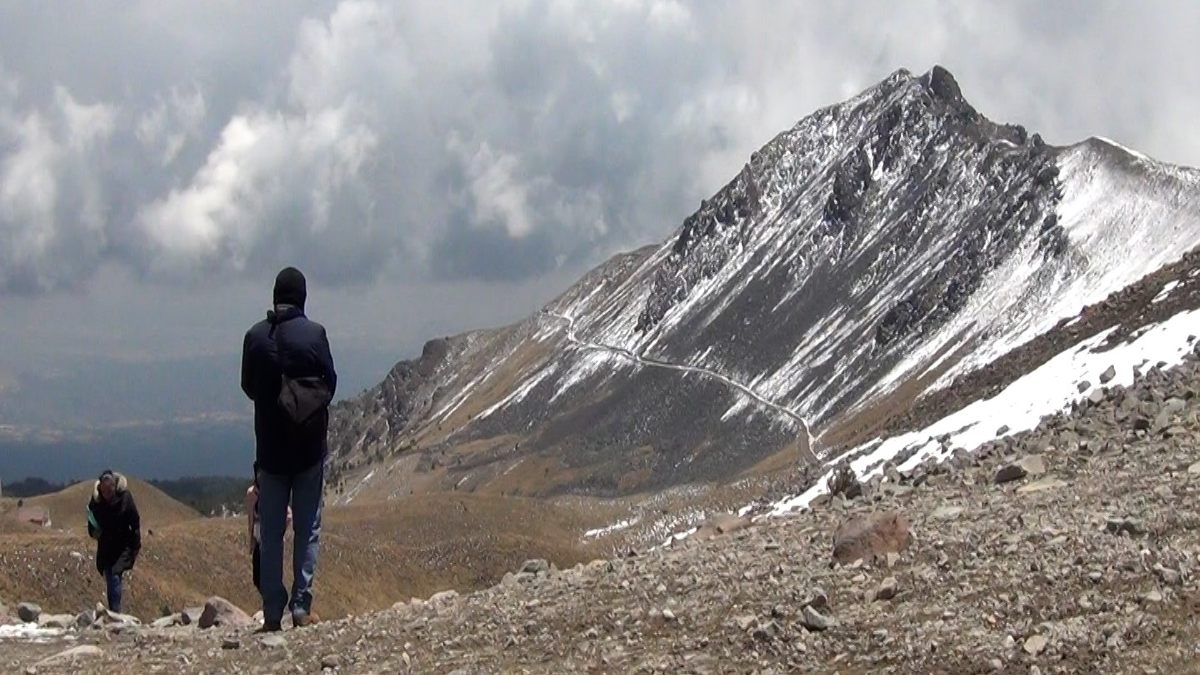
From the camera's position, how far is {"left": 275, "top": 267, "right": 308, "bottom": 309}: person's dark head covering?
1280cm

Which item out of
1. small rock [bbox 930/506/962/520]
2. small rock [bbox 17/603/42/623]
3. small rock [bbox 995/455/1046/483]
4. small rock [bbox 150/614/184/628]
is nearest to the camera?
small rock [bbox 930/506/962/520]

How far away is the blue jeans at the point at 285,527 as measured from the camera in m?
13.1

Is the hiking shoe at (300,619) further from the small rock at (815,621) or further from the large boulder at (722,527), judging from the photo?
the large boulder at (722,527)

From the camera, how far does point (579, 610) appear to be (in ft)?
40.3

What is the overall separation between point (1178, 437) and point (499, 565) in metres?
25.2

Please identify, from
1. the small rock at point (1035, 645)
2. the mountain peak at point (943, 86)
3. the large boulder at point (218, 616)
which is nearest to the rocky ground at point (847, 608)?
the small rock at point (1035, 645)

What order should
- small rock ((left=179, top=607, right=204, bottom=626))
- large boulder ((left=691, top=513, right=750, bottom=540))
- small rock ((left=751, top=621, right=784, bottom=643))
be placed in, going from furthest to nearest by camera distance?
large boulder ((left=691, top=513, right=750, bottom=540))
small rock ((left=179, top=607, right=204, bottom=626))
small rock ((left=751, top=621, right=784, bottom=643))

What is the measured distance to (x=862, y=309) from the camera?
515 feet

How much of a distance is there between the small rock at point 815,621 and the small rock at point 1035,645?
5.31 ft

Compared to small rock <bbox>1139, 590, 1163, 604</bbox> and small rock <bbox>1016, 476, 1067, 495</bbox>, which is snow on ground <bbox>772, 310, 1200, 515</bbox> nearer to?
small rock <bbox>1016, 476, 1067, 495</bbox>

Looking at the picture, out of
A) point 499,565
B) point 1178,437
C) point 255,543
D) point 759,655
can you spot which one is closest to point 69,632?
point 255,543

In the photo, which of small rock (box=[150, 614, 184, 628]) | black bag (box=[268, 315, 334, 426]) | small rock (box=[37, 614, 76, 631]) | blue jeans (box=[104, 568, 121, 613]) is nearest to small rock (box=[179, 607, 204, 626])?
small rock (box=[150, 614, 184, 628])

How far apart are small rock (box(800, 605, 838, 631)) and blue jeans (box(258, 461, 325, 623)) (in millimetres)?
4933

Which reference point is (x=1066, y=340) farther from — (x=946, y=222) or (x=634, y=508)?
(x=946, y=222)
